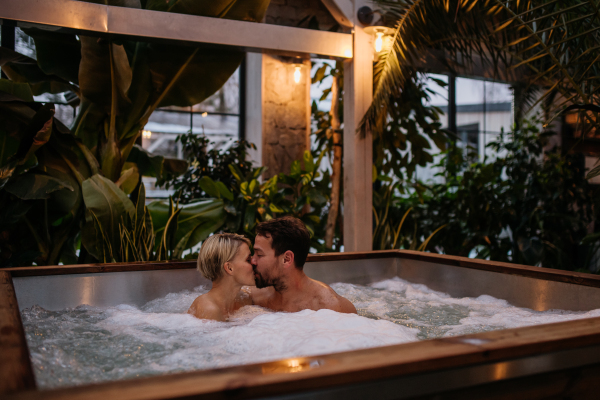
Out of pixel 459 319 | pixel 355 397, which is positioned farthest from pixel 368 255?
pixel 355 397

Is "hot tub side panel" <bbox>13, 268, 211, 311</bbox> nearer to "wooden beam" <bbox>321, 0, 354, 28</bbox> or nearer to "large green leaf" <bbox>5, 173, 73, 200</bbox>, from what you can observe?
"large green leaf" <bbox>5, 173, 73, 200</bbox>

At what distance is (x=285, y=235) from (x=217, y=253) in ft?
1.06

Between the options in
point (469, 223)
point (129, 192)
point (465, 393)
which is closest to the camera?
point (465, 393)

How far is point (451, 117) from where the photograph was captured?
696 centimetres

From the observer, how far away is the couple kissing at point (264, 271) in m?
2.16

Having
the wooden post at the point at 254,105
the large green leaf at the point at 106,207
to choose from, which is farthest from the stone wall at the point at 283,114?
the large green leaf at the point at 106,207

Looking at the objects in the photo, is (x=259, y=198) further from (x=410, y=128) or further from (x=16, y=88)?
(x=16, y=88)

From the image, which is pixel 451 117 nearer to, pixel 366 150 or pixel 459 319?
pixel 366 150

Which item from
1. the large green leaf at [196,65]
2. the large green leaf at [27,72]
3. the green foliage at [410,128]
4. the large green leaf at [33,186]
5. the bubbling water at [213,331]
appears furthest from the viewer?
the green foliage at [410,128]

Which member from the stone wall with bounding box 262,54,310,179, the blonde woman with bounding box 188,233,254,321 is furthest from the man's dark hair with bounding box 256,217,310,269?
the stone wall with bounding box 262,54,310,179

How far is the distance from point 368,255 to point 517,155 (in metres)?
3.06

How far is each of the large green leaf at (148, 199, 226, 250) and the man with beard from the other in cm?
141

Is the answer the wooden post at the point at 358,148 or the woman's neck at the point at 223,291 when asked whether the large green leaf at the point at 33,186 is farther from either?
the wooden post at the point at 358,148

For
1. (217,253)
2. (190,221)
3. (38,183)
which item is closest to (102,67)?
(38,183)
